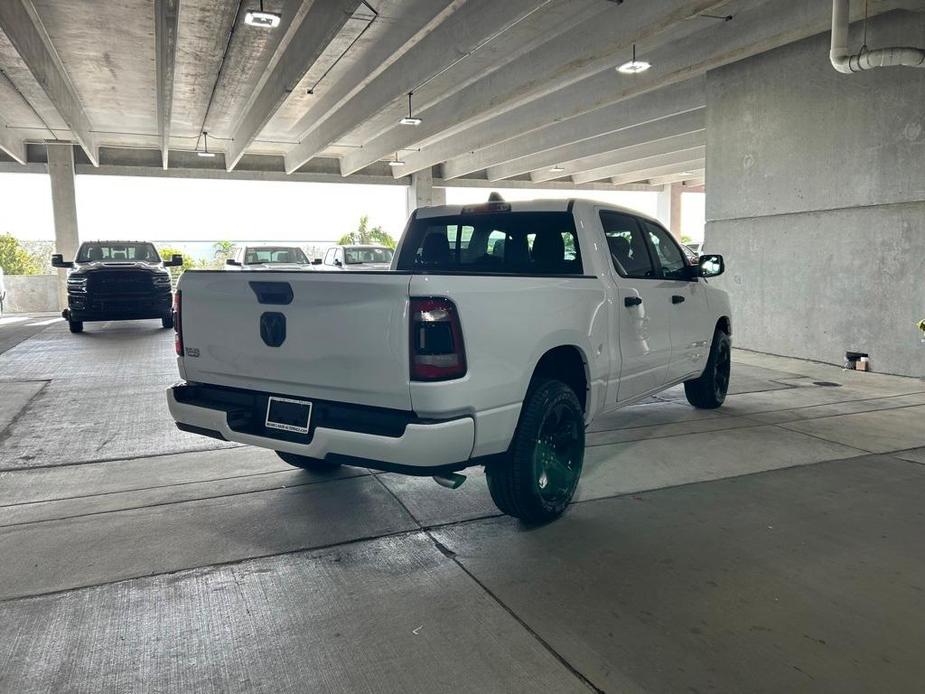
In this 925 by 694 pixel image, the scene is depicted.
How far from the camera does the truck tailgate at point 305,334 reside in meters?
3.01

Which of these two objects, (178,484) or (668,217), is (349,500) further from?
(668,217)

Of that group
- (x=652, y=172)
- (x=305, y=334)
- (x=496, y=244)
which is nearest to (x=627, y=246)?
(x=496, y=244)

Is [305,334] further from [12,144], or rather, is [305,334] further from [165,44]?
[12,144]

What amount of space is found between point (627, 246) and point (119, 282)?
37.9 feet

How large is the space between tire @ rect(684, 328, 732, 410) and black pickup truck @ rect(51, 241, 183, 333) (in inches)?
418

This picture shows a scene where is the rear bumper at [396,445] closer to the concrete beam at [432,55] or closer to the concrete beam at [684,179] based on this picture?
the concrete beam at [432,55]

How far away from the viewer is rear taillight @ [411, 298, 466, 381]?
116 inches

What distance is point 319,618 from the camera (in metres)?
2.81

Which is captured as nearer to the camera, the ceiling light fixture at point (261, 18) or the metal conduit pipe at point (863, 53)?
the metal conduit pipe at point (863, 53)

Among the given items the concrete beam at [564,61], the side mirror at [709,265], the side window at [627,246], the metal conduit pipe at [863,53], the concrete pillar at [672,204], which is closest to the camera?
the side window at [627,246]

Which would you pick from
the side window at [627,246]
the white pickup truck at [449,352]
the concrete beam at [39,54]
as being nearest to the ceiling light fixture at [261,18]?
the concrete beam at [39,54]

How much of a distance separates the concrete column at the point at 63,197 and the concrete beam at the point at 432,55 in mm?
10621

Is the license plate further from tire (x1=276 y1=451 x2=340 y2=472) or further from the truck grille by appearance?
the truck grille

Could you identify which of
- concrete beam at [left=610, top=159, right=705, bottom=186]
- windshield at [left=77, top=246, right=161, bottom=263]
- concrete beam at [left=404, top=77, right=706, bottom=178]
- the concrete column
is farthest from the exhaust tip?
the concrete column
